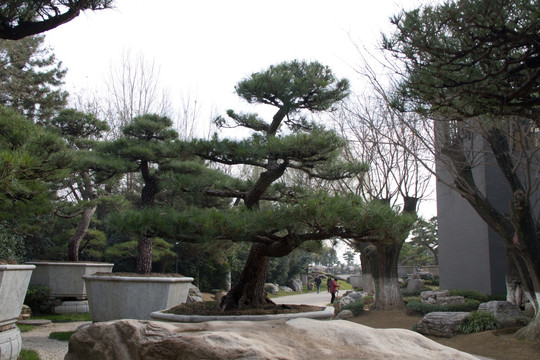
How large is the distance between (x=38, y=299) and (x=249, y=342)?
800cm

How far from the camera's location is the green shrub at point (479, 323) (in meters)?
8.20

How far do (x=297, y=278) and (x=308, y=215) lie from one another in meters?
21.3

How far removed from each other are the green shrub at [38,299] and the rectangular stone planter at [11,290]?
526cm

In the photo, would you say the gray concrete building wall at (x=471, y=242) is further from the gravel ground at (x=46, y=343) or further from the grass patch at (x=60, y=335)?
the gravel ground at (x=46, y=343)

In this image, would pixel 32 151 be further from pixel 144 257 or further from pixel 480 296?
pixel 480 296

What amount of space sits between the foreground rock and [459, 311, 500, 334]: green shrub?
598 centimetres

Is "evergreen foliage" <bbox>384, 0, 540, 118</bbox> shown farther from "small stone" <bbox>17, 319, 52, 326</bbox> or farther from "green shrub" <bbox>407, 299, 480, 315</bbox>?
"green shrub" <bbox>407, 299, 480, 315</bbox>

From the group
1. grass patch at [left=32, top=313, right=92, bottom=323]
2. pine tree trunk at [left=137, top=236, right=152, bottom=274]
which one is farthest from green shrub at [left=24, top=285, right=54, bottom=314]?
pine tree trunk at [left=137, top=236, right=152, bottom=274]

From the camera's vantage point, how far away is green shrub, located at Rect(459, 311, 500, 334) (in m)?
8.20

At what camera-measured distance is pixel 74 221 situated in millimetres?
12000

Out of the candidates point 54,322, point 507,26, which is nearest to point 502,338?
point 507,26

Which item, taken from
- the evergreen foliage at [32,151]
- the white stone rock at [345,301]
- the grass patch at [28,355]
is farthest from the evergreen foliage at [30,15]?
the white stone rock at [345,301]

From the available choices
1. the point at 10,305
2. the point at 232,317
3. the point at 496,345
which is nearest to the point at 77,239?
the point at 10,305

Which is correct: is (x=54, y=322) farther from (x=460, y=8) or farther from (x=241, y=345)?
(x=460, y=8)
